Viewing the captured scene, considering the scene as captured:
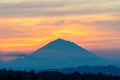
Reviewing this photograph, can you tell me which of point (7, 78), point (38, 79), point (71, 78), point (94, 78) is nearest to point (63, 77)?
point (71, 78)

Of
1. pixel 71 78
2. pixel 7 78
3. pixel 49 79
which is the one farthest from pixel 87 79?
pixel 7 78

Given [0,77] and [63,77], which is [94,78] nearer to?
[63,77]

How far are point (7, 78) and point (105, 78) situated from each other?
150 ft

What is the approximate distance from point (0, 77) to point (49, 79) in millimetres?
18375

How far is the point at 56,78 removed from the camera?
129 meters

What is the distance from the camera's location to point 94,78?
468 feet

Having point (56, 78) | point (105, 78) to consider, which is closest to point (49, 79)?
point (56, 78)

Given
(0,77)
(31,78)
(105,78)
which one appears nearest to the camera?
(0,77)

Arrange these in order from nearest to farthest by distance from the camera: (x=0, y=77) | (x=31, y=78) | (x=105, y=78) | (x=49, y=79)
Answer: (x=0, y=77) → (x=31, y=78) → (x=49, y=79) → (x=105, y=78)

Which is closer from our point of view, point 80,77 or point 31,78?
point 31,78

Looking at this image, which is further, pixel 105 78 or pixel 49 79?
pixel 105 78

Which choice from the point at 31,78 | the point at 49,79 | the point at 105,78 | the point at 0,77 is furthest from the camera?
the point at 105,78

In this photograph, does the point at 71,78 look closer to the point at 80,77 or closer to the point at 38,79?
the point at 80,77

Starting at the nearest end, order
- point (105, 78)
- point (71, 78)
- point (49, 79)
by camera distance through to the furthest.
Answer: point (49, 79) → point (71, 78) → point (105, 78)
